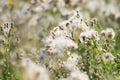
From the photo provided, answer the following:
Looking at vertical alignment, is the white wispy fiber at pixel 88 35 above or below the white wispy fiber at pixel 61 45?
above

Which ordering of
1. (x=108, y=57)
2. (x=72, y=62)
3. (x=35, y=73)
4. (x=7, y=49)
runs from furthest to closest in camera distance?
(x=7, y=49), (x=108, y=57), (x=72, y=62), (x=35, y=73)

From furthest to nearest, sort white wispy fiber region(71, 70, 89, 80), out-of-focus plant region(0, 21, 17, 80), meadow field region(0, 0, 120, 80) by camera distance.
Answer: out-of-focus plant region(0, 21, 17, 80)
meadow field region(0, 0, 120, 80)
white wispy fiber region(71, 70, 89, 80)

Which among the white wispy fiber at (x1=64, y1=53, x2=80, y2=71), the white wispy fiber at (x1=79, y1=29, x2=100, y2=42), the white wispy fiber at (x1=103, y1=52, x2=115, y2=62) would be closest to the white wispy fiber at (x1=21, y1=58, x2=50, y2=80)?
the white wispy fiber at (x1=64, y1=53, x2=80, y2=71)

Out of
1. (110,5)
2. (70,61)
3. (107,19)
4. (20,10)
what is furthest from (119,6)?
(70,61)

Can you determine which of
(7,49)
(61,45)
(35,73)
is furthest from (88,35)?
(7,49)

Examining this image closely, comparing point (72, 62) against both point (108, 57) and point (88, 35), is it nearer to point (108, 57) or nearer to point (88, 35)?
point (88, 35)

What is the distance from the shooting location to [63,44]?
13.2ft

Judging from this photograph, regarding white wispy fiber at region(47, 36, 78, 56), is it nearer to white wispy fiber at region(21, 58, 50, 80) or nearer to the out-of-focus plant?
white wispy fiber at region(21, 58, 50, 80)

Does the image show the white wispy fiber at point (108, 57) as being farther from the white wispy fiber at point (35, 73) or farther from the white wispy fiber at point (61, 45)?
the white wispy fiber at point (35, 73)

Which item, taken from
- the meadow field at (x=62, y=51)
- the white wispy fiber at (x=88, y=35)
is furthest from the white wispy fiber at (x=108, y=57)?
the white wispy fiber at (x=88, y=35)

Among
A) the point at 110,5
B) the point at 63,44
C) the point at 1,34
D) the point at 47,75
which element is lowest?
the point at 47,75

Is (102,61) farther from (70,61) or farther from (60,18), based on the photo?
(60,18)

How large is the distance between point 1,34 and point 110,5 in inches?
68.5

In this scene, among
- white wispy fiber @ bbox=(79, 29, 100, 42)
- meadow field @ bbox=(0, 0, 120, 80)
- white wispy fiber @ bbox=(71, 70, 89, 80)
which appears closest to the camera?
white wispy fiber @ bbox=(71, 70, 89, 80)
